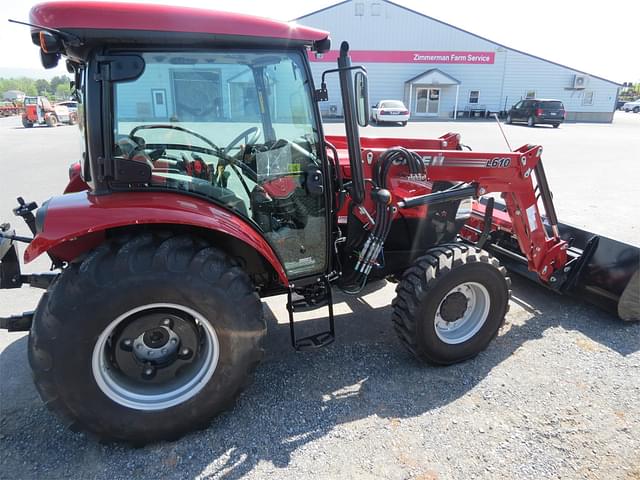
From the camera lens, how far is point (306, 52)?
8.36ft

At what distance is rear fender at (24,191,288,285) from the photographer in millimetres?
2143

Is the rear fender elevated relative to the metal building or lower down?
lower down

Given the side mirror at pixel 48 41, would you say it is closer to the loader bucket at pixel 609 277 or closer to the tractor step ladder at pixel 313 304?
the tractor step ladder at pixel 313 304

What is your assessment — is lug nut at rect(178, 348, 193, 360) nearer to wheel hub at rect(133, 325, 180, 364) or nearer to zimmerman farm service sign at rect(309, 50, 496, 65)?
wheel hub at rect(133, 325, 180, 364)

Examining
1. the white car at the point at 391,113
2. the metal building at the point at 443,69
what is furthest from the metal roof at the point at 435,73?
the white car at the point at 391,113

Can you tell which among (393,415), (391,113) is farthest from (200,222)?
(391,113)

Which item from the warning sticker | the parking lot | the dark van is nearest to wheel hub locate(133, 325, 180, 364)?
the parking lot

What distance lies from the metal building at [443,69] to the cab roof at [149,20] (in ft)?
101

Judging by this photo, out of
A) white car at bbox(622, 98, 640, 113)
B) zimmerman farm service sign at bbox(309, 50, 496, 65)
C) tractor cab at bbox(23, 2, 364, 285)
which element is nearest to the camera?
tractor cab at bbox(23, 2, 364, 285)

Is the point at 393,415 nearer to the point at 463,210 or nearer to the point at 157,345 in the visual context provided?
the point at 157,345

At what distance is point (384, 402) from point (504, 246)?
253 centimetres

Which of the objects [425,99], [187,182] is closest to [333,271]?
[187,182]

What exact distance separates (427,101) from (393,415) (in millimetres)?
33723

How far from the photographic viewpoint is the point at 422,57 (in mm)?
32594
